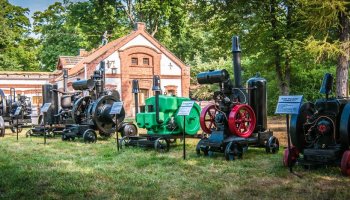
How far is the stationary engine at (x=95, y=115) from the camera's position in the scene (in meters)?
12.9

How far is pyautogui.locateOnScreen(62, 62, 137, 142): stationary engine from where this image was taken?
42.4 feet

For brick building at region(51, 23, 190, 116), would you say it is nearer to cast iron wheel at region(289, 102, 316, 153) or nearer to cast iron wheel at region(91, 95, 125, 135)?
cast iron wheel at region(91, 95, 125, 135)

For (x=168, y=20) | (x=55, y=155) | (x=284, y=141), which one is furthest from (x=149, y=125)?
(x=168, y=20)

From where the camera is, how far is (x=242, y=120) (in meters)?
9.12

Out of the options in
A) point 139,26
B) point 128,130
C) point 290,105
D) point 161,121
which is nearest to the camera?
point 290,105

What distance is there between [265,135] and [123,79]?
20991 millimetres

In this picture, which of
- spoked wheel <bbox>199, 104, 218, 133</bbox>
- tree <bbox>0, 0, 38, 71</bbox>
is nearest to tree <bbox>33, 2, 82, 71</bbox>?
tree <bbox>0, 0, 38, 71</bbox>

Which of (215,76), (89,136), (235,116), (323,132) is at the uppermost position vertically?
(215,76)

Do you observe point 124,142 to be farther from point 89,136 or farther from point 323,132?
point 323,132

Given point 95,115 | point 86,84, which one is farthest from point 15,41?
point 95,115

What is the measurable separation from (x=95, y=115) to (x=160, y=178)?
6516 millimetres

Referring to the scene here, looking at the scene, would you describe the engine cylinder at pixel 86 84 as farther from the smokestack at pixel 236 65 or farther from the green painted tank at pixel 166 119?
the smokestack at pixel 236 65

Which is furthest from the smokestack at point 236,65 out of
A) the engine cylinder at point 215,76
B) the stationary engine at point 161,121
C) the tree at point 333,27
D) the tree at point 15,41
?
the tree at point 15,41

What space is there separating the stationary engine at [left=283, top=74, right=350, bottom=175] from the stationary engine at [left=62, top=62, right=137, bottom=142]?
6421mm
